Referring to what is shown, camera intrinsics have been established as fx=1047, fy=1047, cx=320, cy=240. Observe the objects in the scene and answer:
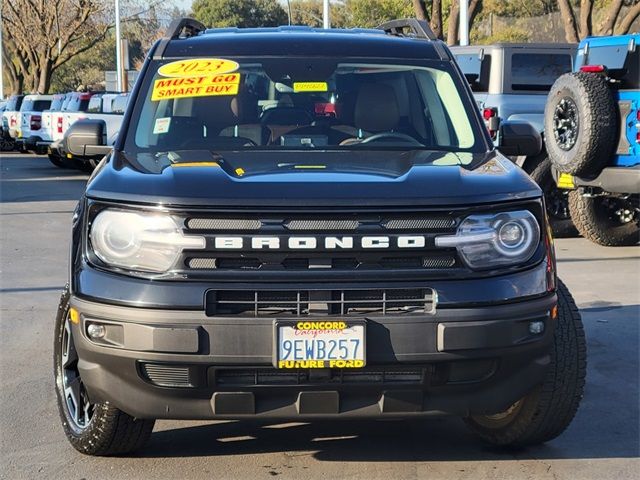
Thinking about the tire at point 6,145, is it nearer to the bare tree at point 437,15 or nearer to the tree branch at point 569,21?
the bare tree at point 437,15

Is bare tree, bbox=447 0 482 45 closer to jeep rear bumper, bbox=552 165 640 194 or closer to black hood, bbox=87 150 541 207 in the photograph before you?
jeep rear bumper, bbox=552 165 640 194

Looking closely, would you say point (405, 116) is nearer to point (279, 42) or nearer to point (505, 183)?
point (279, 42)

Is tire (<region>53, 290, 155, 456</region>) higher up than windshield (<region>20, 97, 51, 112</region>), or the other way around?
tire (<region>53, 290, 155, 456</region>)

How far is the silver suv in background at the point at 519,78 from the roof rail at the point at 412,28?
5.87 metres

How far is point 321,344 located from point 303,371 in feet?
0.49

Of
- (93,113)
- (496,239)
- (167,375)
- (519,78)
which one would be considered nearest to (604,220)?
(519,78)

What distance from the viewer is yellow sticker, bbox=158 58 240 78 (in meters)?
5.18

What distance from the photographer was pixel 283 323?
3842 millimetres

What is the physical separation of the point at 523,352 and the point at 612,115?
225 inches

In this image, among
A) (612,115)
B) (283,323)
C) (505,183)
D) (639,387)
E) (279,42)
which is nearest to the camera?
(283,323)

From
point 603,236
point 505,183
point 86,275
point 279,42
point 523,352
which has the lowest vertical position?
point 603,236

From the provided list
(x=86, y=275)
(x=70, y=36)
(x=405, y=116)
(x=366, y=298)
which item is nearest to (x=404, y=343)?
(x=366, y=298)

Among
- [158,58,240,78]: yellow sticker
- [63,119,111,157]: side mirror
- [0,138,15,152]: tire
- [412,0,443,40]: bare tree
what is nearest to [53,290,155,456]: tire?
[63,119,111,157]: side mirror

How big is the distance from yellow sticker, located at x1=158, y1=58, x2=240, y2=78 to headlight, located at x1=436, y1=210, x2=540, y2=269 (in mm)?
1744
